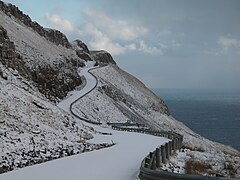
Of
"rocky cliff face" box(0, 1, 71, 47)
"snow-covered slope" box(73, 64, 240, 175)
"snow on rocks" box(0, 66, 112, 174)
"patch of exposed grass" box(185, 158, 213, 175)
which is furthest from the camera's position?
"rocky cliff face" box(0, 1, 71, 47)

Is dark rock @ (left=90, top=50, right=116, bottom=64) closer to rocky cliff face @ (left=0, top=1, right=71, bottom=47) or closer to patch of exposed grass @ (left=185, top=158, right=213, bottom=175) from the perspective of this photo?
rocky cliff face @ (left=0, top=1, right=71, bottom=47)

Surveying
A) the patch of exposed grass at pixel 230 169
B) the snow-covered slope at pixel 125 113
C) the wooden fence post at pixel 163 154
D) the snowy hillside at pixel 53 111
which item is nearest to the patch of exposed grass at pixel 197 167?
the snowy hillside at pixel 53 111

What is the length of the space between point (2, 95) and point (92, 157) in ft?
28.5

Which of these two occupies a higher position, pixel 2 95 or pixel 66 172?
pixel 2 95

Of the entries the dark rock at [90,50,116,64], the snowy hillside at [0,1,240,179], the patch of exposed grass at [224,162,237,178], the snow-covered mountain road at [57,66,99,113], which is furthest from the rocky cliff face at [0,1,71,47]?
the patch of exposed grass at [224,162,237,178]

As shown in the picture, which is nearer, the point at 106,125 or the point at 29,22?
the point at 106,125

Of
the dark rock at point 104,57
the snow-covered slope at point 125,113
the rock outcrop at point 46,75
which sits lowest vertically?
the snow-covered slope at point 125,113

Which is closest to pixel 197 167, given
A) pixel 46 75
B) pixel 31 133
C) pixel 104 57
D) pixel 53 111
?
pixel 31 133

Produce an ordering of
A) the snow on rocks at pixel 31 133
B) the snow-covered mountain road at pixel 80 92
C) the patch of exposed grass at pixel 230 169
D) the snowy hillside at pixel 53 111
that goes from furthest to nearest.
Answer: the snow-covered mountain road at pixel 80 92, the patch of exposed grass at pixel 230 169, the snowy hillside at pixel 53 111, the snow on rocks at pixel 31 133

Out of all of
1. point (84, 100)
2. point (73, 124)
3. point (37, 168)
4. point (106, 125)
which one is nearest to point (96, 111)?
point (84, 100)

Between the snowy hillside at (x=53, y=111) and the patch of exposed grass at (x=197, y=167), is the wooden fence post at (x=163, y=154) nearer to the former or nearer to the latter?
the patch of exposed grass at (x=197, y=167)

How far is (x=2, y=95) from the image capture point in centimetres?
2225

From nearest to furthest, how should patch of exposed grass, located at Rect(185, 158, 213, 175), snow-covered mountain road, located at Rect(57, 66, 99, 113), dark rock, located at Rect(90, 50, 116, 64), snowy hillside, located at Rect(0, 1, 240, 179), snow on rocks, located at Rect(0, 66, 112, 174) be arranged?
1. snow on rocks, located at Rect(0, 66, 112, 174)
2. patch of exposed grass, located at Rect(185, 158, 213, 175)
3. snowy hillside, located at Rect(0, 1, 240, 179)
4. snow-covered mountain road, located at Rect(57, 66, 99, 113)
5. dark rock, located at Rect(90, 50, 116, 64)

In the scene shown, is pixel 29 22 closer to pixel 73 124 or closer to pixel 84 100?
pixel 84 100
